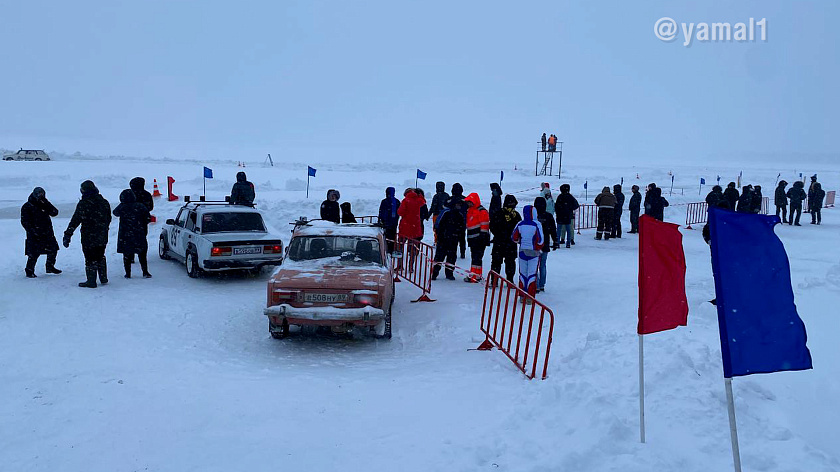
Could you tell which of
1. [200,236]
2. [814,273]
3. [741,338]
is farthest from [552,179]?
[741,338]

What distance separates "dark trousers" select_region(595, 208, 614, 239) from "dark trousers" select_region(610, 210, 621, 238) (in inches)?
5.8

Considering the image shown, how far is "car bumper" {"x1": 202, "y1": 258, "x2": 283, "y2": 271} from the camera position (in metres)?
11.9

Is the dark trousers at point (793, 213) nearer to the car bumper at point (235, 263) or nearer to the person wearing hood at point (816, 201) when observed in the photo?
the person wearing hood at point (816, 201)

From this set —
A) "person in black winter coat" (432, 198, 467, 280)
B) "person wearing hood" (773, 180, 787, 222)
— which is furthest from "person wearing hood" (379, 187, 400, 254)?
"person wearing hood" (773, 180, 787, 222)

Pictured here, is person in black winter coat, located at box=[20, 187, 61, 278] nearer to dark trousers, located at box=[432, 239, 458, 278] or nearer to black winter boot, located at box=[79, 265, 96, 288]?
black winter boot, located at box=[79, 265, 96, 288]

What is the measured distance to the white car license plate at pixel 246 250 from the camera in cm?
1210

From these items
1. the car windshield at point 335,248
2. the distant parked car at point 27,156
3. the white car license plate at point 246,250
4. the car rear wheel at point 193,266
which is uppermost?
the distant parked car at point 27,156

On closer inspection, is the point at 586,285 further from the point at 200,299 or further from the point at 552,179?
the point at 552,179

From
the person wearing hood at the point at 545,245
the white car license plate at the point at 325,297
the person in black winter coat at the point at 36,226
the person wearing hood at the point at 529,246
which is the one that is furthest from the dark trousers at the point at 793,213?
the person in black winter coat at the point at 36,226

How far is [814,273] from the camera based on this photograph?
12523mm

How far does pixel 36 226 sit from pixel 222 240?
3.49 m

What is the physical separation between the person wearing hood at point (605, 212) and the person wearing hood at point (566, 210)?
1.61 metres

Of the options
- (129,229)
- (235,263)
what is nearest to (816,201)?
(235,263)

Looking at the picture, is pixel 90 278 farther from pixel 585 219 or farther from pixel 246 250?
pixel 585 219
